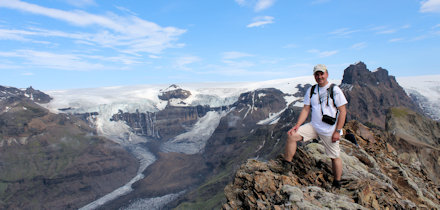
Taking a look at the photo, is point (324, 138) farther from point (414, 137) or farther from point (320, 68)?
point (414, 137)

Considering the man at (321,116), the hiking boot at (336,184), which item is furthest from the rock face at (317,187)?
the man at (321,116)

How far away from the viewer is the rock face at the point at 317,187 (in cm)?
1364

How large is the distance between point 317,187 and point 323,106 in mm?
4277

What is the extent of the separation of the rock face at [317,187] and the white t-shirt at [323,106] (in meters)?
3.14

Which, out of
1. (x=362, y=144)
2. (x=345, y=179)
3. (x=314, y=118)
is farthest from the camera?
(x=362, y=144)

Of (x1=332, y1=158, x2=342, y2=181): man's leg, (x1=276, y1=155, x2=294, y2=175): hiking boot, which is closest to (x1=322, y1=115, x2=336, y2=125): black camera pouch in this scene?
(x1=332, y1=158, x2=342, y2=181): man's leg

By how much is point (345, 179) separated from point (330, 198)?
2.15 m

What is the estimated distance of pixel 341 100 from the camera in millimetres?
13102

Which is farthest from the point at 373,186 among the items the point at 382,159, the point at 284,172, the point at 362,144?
the point at 362,144

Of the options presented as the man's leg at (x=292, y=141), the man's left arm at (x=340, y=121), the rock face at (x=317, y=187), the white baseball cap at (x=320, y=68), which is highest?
the white baseball cap at (x=320, y=68)

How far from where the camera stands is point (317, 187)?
1464cm

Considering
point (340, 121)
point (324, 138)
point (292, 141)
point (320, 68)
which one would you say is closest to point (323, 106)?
point (340, 121)

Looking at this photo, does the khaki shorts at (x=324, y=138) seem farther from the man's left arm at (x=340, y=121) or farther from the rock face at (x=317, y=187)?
the rock face at (x=317, y=187)

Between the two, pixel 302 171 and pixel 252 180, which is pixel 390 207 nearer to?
pixel 302 171
